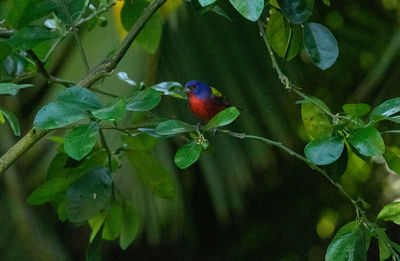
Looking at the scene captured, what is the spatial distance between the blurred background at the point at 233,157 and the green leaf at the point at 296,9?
4.12 ft

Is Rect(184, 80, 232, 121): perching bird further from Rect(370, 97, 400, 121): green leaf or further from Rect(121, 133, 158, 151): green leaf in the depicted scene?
Rect(370, 97, 400, 121): green leaf

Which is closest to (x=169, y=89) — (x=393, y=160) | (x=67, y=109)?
(x=67, y=109)

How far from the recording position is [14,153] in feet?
3.26

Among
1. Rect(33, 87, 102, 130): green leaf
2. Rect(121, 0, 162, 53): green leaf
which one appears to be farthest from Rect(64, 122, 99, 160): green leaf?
Rect(121, 0, 162, 53): green leaf

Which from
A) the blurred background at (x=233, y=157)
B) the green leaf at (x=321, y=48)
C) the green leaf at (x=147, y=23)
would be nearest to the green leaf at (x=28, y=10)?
the green leaf at (x=147, y=23)

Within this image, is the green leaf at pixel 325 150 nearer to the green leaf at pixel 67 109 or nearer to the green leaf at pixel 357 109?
the green leaf at pixel 357 109

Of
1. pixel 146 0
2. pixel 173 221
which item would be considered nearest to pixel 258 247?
pixel 173 221

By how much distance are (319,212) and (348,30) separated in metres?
0.70

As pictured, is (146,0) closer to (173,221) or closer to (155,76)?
(155,76)

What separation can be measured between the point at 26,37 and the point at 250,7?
0.42 m

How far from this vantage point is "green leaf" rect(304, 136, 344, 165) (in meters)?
0.87

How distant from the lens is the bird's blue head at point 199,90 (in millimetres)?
1680

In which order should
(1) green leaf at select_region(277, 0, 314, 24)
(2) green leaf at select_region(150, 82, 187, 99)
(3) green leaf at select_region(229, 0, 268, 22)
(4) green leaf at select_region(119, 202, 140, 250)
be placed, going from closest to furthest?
(3) green leaf at select_region(229, 0, 268, 22), (1) green leaf at select_region(277, 0, 314, 24), (2) green leaf at select_region(150, 82, 187, 99), (4) green leaf at select_region(119, 202, 140, 250)

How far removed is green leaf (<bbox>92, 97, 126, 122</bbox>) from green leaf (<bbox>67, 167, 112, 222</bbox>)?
29cm
